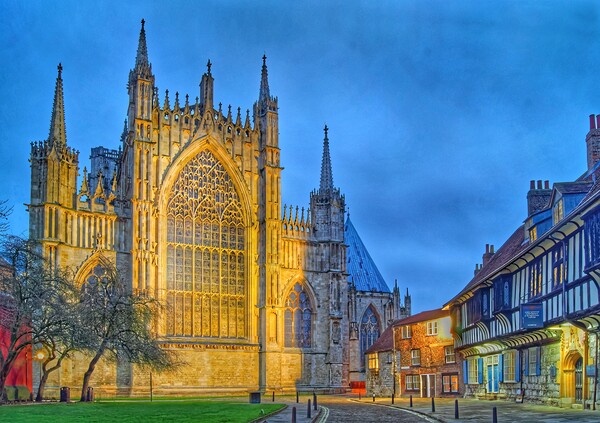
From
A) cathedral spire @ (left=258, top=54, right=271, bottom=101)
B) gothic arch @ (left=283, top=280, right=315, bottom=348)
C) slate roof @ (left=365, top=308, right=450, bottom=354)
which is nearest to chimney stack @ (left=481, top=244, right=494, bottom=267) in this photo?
slate roof @ (left=365, top=308, right=450, bottom=354)

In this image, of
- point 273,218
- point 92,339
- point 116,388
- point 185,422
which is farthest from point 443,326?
point 185,422

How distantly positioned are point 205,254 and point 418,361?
17342 mm

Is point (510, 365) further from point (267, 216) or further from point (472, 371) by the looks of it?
point (267, 216)

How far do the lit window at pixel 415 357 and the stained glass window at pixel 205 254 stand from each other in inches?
494

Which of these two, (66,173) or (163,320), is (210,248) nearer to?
(163,320)

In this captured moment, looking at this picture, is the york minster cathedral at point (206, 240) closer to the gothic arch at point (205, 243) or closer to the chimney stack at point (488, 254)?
the gothic arch at point (205, 243)

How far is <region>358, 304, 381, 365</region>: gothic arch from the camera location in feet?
264

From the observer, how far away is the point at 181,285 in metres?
56.2

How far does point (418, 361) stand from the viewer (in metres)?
55.8

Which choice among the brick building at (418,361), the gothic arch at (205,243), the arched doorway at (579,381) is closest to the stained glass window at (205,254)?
the gothic arch at (205,243)

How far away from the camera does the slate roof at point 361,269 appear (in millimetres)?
84750

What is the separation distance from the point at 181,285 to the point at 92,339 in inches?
848

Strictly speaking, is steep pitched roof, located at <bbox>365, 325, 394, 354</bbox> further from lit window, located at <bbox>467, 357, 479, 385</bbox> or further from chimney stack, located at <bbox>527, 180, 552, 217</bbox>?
chimney stack, located at <bbox>527, 180, 552, 217</bbox>

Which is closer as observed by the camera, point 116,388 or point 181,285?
point 116,388
